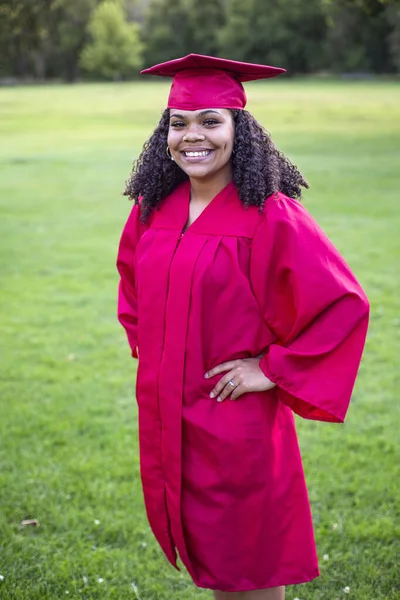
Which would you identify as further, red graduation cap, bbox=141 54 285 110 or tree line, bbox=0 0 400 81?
tree line, bbox=0 0 400 81

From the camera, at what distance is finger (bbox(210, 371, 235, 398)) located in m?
2.46

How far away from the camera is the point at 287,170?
106 inches

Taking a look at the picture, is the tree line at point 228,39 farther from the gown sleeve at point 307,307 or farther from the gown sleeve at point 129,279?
the gown sleeve at point 307,307

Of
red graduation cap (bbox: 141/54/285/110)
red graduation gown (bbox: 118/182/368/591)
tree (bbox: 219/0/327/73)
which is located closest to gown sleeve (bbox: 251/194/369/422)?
red graduation gown (bbox: 118/182/368/591)

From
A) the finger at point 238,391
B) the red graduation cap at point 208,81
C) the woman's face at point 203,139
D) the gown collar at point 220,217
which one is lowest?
the finger at point 238,391

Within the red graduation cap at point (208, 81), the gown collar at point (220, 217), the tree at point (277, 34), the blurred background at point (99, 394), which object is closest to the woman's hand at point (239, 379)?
the gown collar at point (220, 217)

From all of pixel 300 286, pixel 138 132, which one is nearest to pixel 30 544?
pixel 300 286

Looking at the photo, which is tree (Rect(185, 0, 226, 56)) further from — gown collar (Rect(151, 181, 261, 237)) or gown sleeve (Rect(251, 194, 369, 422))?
gown sleeve (Rect(251, 194, 369, 422))

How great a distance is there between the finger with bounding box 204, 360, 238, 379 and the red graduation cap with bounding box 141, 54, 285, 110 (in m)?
0.80

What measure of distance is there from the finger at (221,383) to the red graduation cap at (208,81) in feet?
2.72

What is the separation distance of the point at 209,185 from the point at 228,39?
72.7m

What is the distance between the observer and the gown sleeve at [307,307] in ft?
7.82

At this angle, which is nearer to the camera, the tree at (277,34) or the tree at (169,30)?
the tree at (277,34)

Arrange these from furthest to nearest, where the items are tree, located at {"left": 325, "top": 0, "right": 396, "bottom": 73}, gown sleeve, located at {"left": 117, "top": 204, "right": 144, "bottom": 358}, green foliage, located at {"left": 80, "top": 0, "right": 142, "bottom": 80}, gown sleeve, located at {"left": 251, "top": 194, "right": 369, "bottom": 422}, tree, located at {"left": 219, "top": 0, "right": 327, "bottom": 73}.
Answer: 1. green foliage, located at {"left": 80, "top": 0, "right": 142, "bottom": 80}
2. tree, located at {"left": 219, "top": 0, "right": 327, "bottom": 73}
3. tree, located at {"left": 325, "top": 0, "right": 396, "bottom": 73}
4. gown sleeve, located at {"left": 117, "top": 204, "right": 144, "bottom": 358}
5. gown sleeve, located at {"left": 251, "top": 194, "right": 369, "bottom": 422}
